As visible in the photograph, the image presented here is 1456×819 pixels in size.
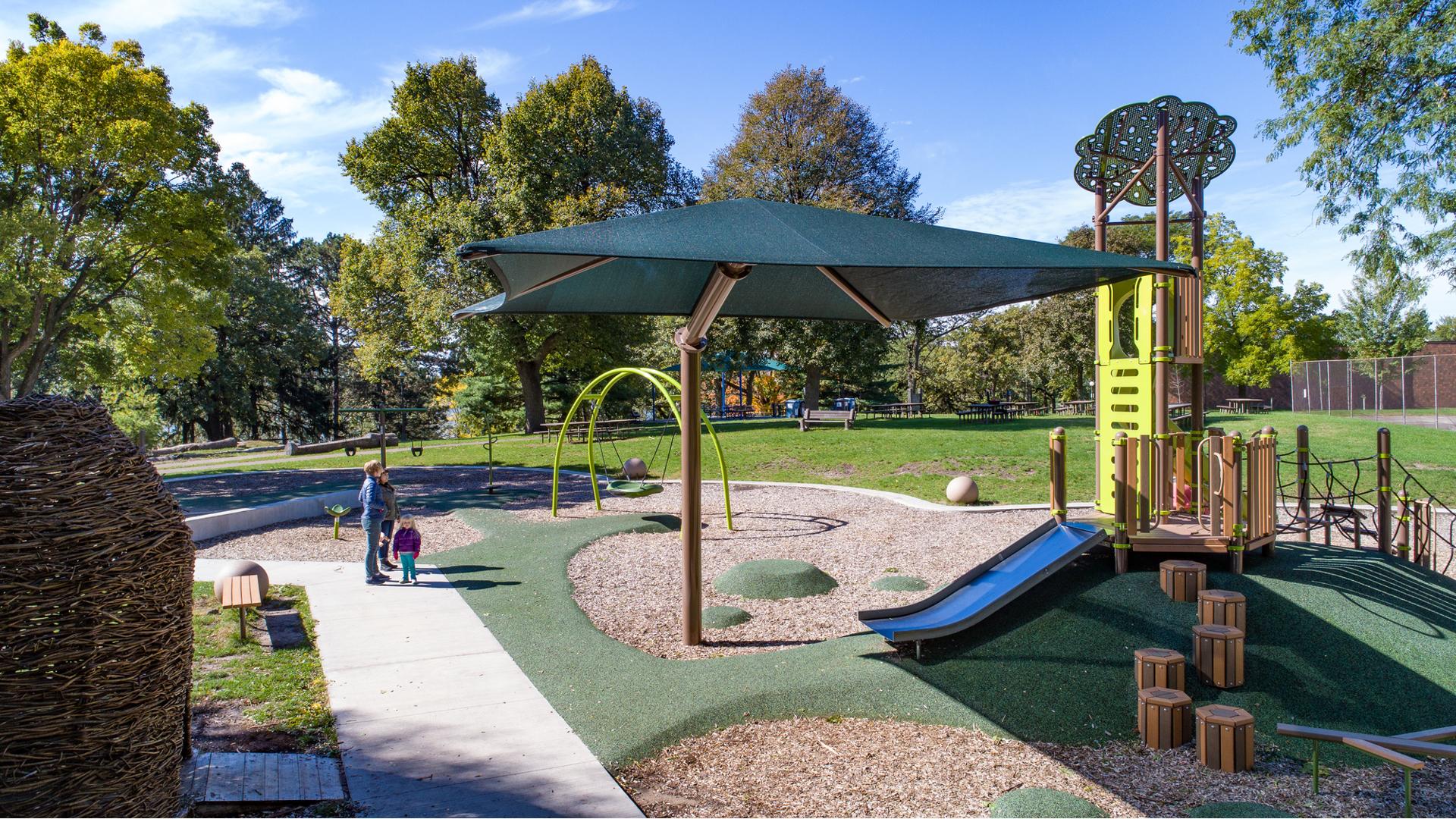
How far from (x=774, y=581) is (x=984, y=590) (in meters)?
2.66

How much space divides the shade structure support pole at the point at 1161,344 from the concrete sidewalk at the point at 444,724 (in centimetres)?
484

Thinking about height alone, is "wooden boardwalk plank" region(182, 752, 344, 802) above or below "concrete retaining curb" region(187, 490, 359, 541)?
below

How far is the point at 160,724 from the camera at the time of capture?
311 centimetres

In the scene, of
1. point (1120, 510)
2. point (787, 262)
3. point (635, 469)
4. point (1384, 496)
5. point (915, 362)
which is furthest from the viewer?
point (915, 362)

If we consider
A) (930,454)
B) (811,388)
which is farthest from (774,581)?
(811,388)

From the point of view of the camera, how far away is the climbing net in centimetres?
873

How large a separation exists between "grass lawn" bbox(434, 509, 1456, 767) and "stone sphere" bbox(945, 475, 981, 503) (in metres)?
7.04

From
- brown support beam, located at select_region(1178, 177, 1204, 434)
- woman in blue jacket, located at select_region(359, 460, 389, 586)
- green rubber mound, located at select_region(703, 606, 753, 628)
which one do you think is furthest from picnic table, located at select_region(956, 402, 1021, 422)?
woman in blue jacket, located at select_region(359, 460, 389, 586)

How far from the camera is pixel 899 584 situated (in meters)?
8.82

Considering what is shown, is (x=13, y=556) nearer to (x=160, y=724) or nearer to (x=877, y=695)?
(x=160, y=724)

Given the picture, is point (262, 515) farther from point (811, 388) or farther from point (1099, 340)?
point (811, 388)

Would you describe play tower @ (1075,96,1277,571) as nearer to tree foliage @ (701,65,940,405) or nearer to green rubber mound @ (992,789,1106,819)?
green rubber mound @ (992,789,1106,819)

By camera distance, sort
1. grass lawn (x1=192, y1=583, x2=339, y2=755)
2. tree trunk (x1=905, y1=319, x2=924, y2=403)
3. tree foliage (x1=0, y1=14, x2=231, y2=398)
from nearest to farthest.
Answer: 1. grass lawn (x1=192, y1=583, x2=339, y2=755)
2. tree foliage (x1=0, y1=14, x2=231, y2=398)
3. tree trunk (x1=905, y1=319, x2=924, y2=403)

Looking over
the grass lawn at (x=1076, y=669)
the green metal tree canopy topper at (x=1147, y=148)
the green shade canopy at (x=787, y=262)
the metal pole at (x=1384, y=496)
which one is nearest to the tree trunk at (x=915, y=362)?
the green metal tree canopy topper at (x=1147, y=148)
